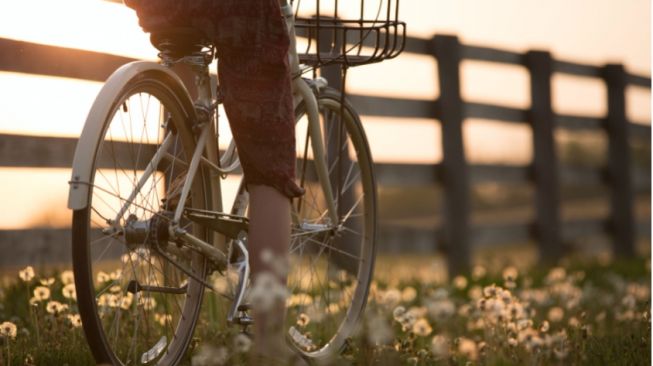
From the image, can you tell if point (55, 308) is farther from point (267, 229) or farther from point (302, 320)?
point (267, 229)

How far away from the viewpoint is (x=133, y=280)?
8.03 ft

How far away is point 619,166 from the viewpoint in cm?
1013

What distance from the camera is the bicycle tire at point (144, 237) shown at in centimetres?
219

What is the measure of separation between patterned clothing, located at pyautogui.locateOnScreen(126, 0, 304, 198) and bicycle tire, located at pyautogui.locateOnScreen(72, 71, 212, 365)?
7.7 inches

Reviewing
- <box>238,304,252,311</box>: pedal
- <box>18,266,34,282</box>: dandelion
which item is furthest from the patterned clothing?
<box>18,266,34,282</box>: dandelion

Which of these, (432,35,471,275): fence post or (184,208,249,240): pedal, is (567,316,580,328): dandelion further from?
(432,35,471,275): fence post

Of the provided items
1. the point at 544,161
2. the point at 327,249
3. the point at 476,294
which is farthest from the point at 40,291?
the point at 544,161

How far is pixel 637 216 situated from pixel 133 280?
8482mm

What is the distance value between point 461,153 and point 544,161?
1.47m

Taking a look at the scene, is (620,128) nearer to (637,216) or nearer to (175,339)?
(637,216)

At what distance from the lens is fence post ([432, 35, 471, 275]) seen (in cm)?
755

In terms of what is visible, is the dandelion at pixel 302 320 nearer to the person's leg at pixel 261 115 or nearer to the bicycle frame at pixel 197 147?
the bicycle frame at pixel 197 147

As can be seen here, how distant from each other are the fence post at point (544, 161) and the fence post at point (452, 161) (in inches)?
53.2

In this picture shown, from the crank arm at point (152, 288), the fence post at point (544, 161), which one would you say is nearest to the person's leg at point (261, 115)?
the crank arm at point (152, 288)
